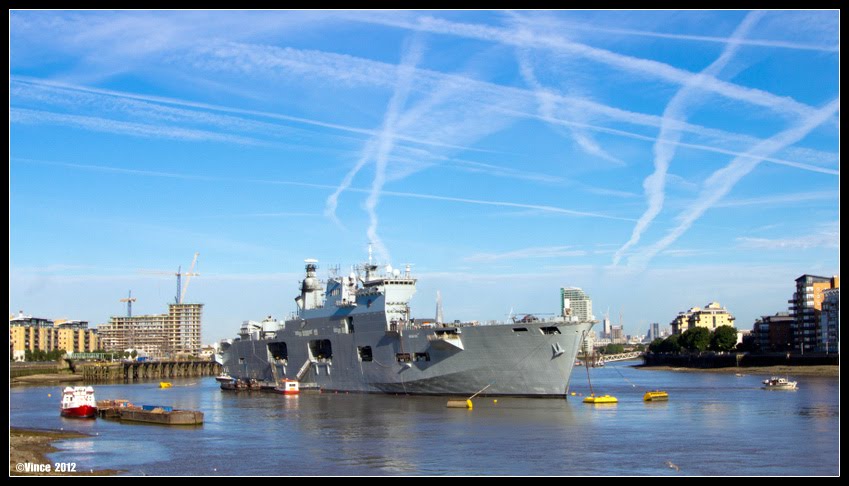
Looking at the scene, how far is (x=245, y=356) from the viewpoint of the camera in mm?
83312

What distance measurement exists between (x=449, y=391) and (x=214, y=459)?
81.8 ft

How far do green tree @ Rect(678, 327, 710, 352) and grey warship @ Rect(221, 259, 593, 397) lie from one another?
292 feet

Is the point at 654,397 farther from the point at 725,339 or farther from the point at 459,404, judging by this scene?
the point at 725,339

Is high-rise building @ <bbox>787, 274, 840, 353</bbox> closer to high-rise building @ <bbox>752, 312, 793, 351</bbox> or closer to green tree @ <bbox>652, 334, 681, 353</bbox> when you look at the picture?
high-rise building @ <bbox>752, 312, 793, 351</bbox>

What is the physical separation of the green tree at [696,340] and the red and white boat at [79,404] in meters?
113

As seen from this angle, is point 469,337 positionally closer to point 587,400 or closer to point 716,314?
point 587,400

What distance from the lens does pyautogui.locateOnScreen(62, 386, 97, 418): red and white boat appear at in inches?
2058

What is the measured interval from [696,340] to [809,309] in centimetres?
1964

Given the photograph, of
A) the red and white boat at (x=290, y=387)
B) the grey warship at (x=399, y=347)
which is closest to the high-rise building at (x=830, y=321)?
the grey warship at (x=399, y=347)

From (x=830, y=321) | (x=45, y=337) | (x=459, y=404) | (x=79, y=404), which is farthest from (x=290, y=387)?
(x=45, y=337)

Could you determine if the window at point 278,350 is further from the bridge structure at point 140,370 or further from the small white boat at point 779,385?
the bridge structure at point 140,370

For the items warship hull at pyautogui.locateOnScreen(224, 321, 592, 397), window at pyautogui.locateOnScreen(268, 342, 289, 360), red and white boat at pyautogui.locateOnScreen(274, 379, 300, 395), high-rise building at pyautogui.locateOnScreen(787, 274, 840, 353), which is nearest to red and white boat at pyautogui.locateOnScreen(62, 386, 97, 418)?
red and white boat at pyautogui.locateOnScreen(274, 379, 300, 395)

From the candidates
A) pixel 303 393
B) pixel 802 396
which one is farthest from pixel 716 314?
pixel 303 393

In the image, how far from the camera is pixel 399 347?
57.6 metres
